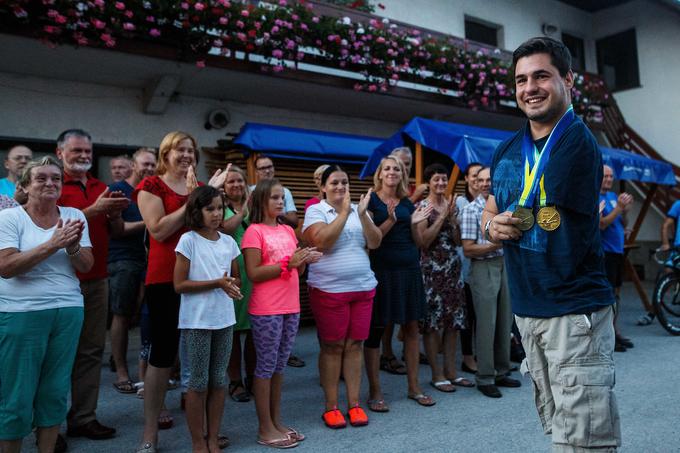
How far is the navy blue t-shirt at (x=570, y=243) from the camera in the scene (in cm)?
189

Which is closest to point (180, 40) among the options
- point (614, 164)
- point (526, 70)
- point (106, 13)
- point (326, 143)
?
point (106, 13)

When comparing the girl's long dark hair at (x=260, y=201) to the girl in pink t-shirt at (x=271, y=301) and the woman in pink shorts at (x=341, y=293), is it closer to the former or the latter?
the girl in pink t-shirt at (x=271, y=301)

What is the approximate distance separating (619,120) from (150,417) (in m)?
13.1

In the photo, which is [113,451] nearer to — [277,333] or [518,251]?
[277,333]

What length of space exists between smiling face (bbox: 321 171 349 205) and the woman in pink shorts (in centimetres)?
6

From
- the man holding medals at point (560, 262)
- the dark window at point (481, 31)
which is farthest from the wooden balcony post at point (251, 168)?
the dark window at point (481, 31)

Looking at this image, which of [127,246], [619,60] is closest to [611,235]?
[127,246]

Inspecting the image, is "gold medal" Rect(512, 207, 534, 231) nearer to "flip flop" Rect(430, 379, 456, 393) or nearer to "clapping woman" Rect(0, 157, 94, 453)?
"clapping woman" Rect(0, 157, 94, 453)

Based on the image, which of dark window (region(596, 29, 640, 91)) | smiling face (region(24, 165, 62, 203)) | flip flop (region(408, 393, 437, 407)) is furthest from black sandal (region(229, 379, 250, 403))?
dark window (region(596, 29, 640, 91))

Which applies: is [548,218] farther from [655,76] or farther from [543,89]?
[655,76]

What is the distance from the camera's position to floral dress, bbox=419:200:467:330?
4797 mm

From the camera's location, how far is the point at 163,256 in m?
3.35

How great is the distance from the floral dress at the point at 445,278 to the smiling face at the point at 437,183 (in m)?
0.21

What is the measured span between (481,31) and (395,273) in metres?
10.3
